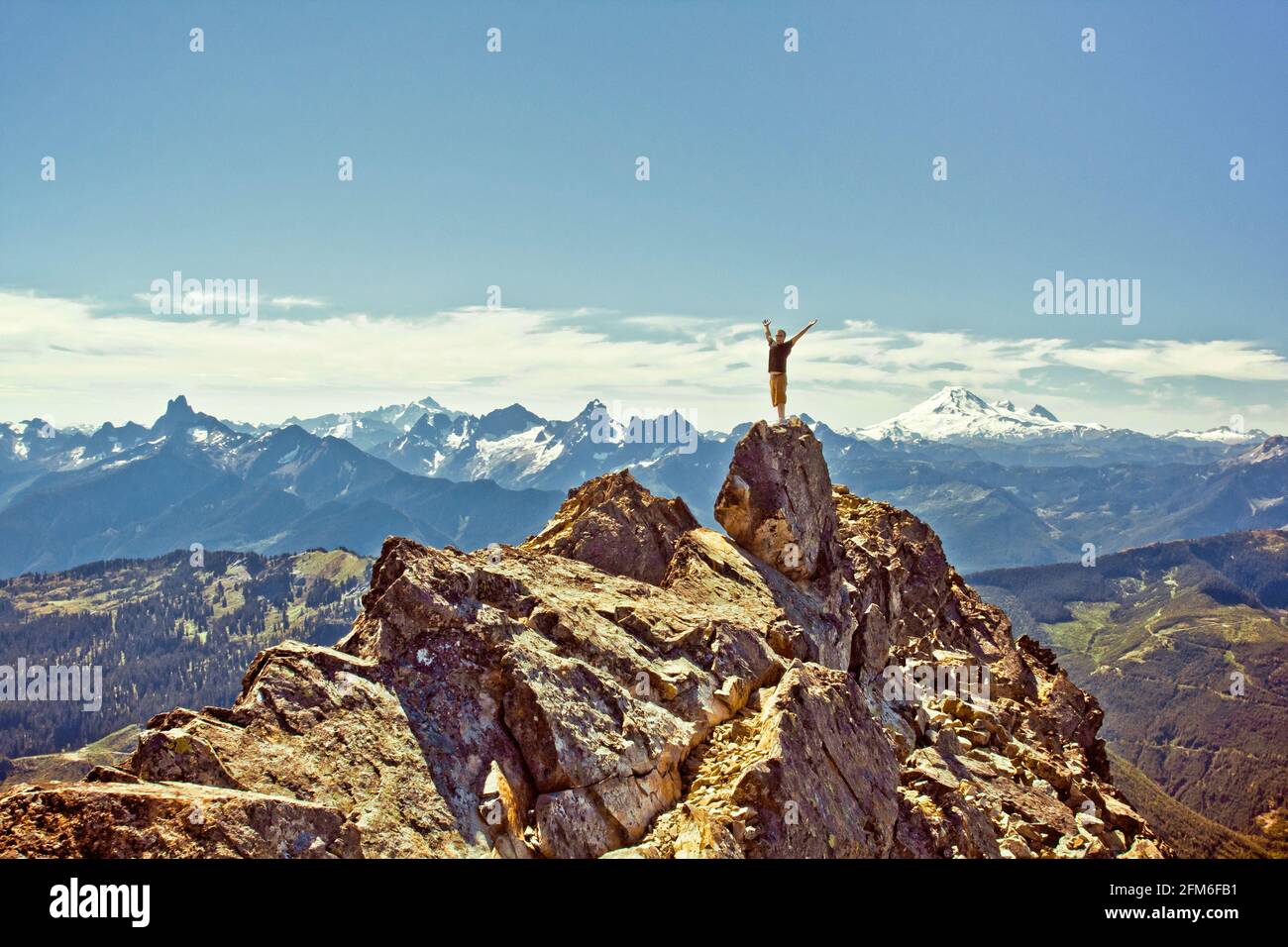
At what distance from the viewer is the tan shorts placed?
154 feet

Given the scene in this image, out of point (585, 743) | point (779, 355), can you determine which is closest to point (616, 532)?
point (779, 355)

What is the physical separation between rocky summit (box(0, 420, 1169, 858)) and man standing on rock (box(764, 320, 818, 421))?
25.8 feet

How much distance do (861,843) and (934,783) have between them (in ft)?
26.7

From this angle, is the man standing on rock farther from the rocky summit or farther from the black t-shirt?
the rocky summit

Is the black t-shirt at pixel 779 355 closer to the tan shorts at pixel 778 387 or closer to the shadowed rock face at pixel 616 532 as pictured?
the tan shorts at pixel 778 387

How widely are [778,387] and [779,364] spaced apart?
5.10 feet

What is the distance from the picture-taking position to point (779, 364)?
46.5 meters

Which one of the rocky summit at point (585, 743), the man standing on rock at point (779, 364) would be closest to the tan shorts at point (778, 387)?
the man standing on rock at point (779, 364)

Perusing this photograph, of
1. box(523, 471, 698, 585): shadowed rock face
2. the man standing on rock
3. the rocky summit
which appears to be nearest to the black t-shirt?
the man standing on rock

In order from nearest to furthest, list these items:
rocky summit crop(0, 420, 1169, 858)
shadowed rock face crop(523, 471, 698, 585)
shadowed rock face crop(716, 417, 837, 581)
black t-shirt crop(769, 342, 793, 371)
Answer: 1. rocky summit crop(0, 420, 1169, 858)
2. shadowed rock face crop(523, 471, 698, 585)
3. black t-shirt crop(769, 342, 793, 371)
4. shadowed rock face crop(716, 417, 837, 581)

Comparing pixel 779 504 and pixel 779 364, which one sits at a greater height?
pixel 779 364

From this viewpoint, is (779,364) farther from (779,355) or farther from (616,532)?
(616,532)
